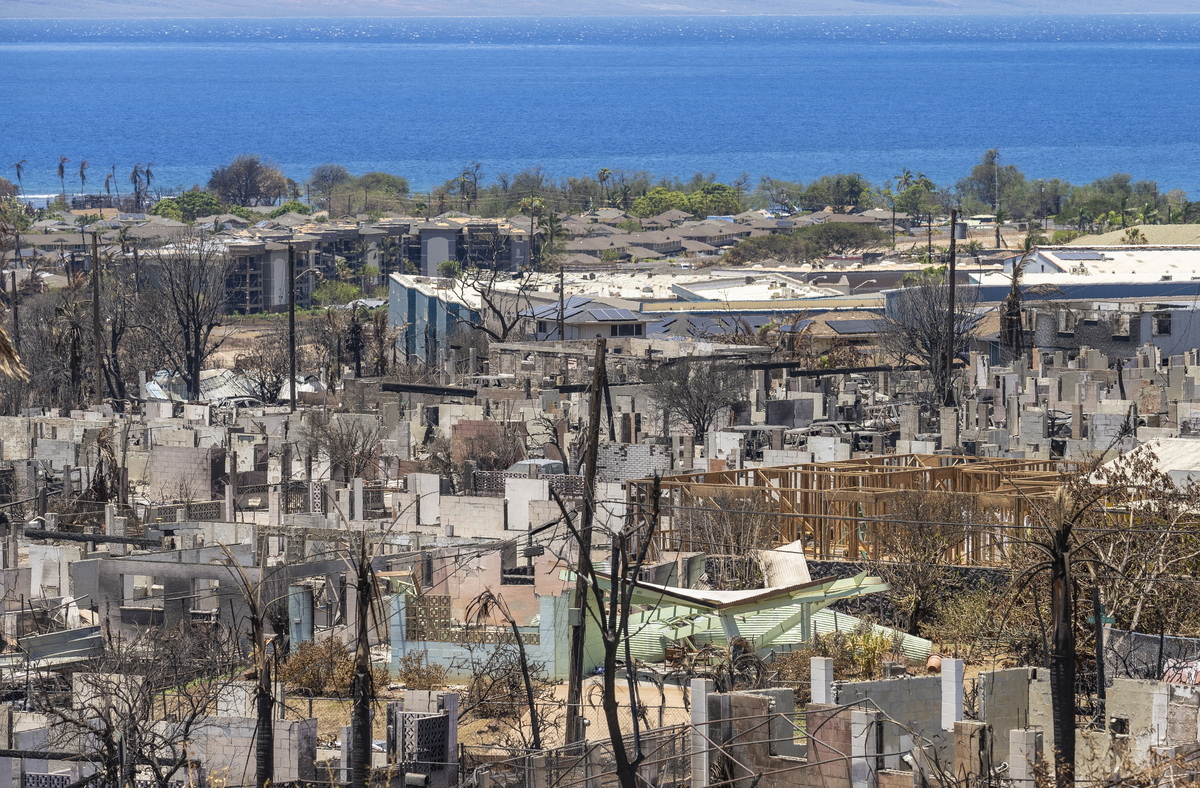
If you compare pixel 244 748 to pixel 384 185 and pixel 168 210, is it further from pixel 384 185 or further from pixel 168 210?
pixel 384 185

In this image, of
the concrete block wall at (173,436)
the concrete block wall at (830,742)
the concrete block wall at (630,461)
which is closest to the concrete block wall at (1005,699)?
the concrete block wall at (830,742)

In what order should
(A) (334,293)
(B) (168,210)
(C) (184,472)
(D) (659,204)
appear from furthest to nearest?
(D) (659,204) < (B) (168,210) < (A) (334,293) < (C) (184,472)

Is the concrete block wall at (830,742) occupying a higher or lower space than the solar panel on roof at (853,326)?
lower

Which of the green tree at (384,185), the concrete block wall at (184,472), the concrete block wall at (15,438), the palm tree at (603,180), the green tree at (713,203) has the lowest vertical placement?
the concrete block wall at (184,472)

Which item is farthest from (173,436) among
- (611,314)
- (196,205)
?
(196,205)

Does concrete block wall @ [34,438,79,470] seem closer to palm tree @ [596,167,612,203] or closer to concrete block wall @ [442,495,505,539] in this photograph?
concrete block wall @ [442,495,505,539]

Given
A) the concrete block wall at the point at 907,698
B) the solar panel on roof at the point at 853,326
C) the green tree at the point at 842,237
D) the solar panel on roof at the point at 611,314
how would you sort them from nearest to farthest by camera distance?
the concrete block wall at the point at 907,698 → the solar panel on roof at the point at 611,314 → the solar panel on roof at the point at 853,326 → the green tree at the point at 842,237

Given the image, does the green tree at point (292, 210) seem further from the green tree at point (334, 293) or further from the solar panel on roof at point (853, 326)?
the solar panel on roof at point (853, 326)

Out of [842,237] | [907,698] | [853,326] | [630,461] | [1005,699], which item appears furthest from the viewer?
[842,237]

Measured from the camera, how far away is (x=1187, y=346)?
5209cm

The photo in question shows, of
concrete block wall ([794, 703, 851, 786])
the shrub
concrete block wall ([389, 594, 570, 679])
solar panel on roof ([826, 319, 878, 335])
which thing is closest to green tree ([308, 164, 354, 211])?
solar panel on roof ([826, 319, 878, 335])

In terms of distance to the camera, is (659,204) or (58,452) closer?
(58,452)

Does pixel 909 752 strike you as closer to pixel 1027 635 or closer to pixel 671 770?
pixel 671 770

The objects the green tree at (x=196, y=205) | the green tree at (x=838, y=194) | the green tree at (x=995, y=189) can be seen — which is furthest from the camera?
the green tree at (x=838, y=194)
